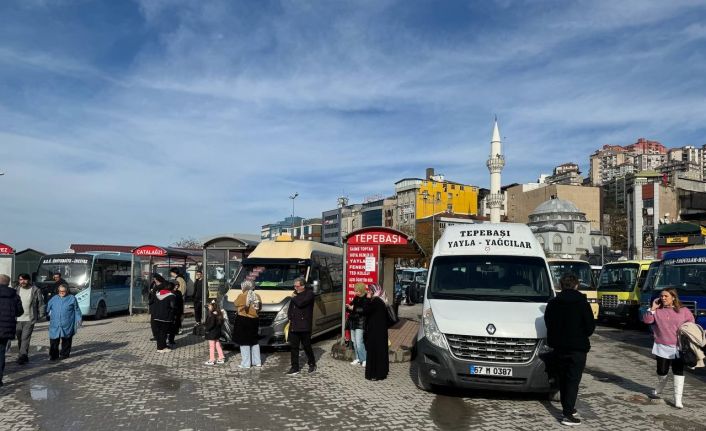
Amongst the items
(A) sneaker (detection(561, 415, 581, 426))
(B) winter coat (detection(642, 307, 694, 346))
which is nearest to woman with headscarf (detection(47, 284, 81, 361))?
(A) sneaker (detection(561, 415, 581, 426))

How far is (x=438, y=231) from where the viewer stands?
102562 millimetres

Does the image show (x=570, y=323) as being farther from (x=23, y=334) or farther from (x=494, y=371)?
(x=23, y=334)

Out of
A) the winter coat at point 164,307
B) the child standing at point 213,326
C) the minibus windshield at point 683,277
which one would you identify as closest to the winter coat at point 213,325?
the child standing at point 213,326

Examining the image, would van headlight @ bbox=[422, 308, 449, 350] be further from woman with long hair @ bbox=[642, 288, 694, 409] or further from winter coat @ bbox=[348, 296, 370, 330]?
woman with long hair @ bbox=[642, 288, 694, 409]

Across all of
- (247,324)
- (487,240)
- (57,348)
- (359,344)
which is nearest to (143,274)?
(57,348)

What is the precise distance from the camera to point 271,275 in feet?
47.6

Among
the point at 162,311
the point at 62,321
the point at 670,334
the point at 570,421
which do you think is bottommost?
the point at 570,421

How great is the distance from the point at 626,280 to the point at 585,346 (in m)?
15.2

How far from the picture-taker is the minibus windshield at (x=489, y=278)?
9.17 metres

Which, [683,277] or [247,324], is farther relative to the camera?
[683,277]

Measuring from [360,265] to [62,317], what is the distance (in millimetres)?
6317

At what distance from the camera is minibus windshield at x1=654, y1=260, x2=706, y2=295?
1296 cm

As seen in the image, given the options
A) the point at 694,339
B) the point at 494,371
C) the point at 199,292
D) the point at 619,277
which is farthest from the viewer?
the point at 619,277

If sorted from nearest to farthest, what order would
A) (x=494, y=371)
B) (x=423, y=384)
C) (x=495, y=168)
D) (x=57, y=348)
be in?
(x=494, y=371) → (x=423, y=384) → (x=57, y=348) → (x=495, y=168)
